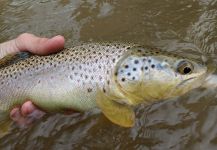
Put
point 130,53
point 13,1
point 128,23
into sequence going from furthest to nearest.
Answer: point 13,1, point 128,23, point 130,53

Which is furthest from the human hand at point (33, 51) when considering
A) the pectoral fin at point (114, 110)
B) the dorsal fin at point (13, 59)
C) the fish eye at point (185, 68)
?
the fish eye at point (185, 68)

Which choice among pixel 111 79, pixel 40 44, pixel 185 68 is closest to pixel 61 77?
pixel 111 79

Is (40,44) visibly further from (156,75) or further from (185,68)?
(185,68)

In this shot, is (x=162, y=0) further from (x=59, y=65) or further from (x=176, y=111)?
(x=59, y=65)

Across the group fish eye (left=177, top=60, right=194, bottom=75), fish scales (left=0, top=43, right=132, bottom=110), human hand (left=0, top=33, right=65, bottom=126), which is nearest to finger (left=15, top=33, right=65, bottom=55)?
human hand (left=0, top=33, right=65, bottom=126)

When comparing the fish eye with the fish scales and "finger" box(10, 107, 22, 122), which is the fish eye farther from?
"finger" box(10, 107, 22, 122)

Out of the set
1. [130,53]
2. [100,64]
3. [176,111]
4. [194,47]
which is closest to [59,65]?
[100,64]

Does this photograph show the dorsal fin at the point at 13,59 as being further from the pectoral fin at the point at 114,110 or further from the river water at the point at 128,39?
the pectoral fin at the point at 114,110
